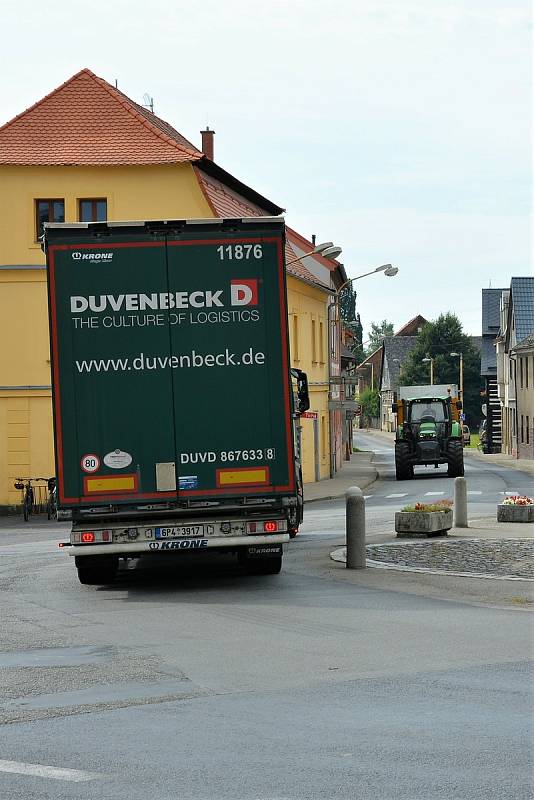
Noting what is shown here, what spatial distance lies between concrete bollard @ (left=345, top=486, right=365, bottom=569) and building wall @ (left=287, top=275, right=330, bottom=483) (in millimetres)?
27720

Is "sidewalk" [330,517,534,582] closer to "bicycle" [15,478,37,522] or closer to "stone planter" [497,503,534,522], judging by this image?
"stone planter" [497,503,534,522]

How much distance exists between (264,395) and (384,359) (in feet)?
477

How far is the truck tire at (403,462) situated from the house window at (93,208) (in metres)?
15.8

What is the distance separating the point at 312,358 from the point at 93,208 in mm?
15617

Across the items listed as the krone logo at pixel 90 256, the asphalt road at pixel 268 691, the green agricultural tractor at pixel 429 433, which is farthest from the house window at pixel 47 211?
the krone logo at pixel 90 256

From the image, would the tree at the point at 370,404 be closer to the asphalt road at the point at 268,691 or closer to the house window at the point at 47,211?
the house window at the point at 47,211

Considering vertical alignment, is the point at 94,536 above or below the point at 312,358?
below

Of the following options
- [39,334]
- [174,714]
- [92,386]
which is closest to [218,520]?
[92,386]

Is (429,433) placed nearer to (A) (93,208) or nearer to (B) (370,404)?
(A) (93,208)

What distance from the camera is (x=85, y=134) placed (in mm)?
36250

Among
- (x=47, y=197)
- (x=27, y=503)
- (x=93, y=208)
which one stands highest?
(x=47, y=197)

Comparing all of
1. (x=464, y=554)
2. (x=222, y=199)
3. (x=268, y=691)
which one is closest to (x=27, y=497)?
(x=222, y=199)

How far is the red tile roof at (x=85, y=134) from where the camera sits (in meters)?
35.0

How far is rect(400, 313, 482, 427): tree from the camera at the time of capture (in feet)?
385
